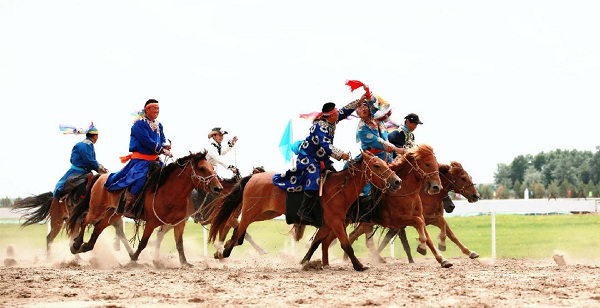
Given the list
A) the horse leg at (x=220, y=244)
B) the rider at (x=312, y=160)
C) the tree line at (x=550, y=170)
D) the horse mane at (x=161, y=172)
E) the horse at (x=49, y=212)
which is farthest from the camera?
the tree line at (x=550, y=170)

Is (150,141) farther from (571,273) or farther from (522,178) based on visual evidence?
(522,178)

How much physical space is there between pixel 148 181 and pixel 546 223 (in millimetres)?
20094

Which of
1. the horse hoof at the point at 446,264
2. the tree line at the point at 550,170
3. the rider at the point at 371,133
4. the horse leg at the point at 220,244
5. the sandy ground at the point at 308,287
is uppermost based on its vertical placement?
the tree line at the point at 550,170

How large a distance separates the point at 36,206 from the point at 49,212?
1.08 feet

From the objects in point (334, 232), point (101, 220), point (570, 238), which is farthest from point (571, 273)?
point (570, 238)

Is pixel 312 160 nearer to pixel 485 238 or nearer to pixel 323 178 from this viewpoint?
pixel 323 178

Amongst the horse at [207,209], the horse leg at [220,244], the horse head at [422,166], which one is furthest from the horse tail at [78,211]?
the horse head at [422,166]

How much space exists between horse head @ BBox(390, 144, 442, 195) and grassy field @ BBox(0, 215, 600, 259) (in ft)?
12.5

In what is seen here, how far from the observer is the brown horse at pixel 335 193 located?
39.1ft

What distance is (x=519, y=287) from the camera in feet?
31.7

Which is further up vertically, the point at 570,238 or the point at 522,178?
the point at 522,178

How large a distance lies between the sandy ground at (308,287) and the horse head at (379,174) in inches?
46.7

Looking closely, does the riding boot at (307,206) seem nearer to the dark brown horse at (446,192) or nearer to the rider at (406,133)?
the dark brown horse at (446,192)

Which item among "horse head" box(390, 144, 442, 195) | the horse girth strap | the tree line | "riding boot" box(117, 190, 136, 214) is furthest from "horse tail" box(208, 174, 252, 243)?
the tree line
